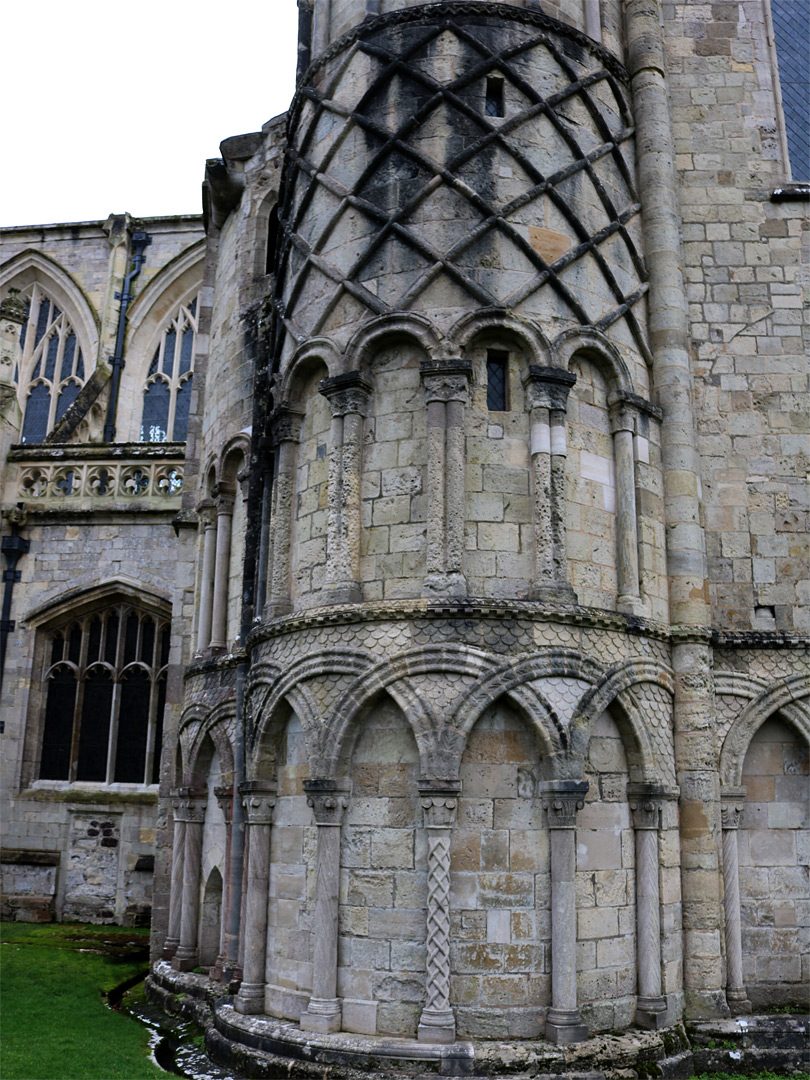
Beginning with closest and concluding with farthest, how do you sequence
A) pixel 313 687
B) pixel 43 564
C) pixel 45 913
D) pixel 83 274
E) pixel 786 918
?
pixel 313 687 → pixel 786 918 → pixel 45 913 → pixel 43 564 → pixel 83 274

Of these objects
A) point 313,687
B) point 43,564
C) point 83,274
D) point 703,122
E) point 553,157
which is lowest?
point 313,687

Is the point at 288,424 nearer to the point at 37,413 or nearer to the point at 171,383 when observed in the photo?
the point at 171,383

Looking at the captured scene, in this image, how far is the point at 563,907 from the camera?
871 cm

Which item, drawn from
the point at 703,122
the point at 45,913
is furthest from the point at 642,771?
the point at 45,913

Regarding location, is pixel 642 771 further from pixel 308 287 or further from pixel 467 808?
pixel 308 287

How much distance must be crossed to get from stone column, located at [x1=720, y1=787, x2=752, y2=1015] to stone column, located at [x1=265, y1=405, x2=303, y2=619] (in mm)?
→ 5101

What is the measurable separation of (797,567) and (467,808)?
196 inches

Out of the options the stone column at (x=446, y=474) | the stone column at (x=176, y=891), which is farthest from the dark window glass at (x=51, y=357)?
the stone column at (x=446, y=474)

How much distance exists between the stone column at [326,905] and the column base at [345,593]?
5.57 ft

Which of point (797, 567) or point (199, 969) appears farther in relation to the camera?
point (199, 969)

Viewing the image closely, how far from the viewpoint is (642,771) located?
32.1 feet

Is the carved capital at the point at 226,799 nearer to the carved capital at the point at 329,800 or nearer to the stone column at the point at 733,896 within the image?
the carved capital at the point at 329,800

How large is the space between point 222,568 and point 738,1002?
793 cm

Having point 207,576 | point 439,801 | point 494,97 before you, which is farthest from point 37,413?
point 439,801
